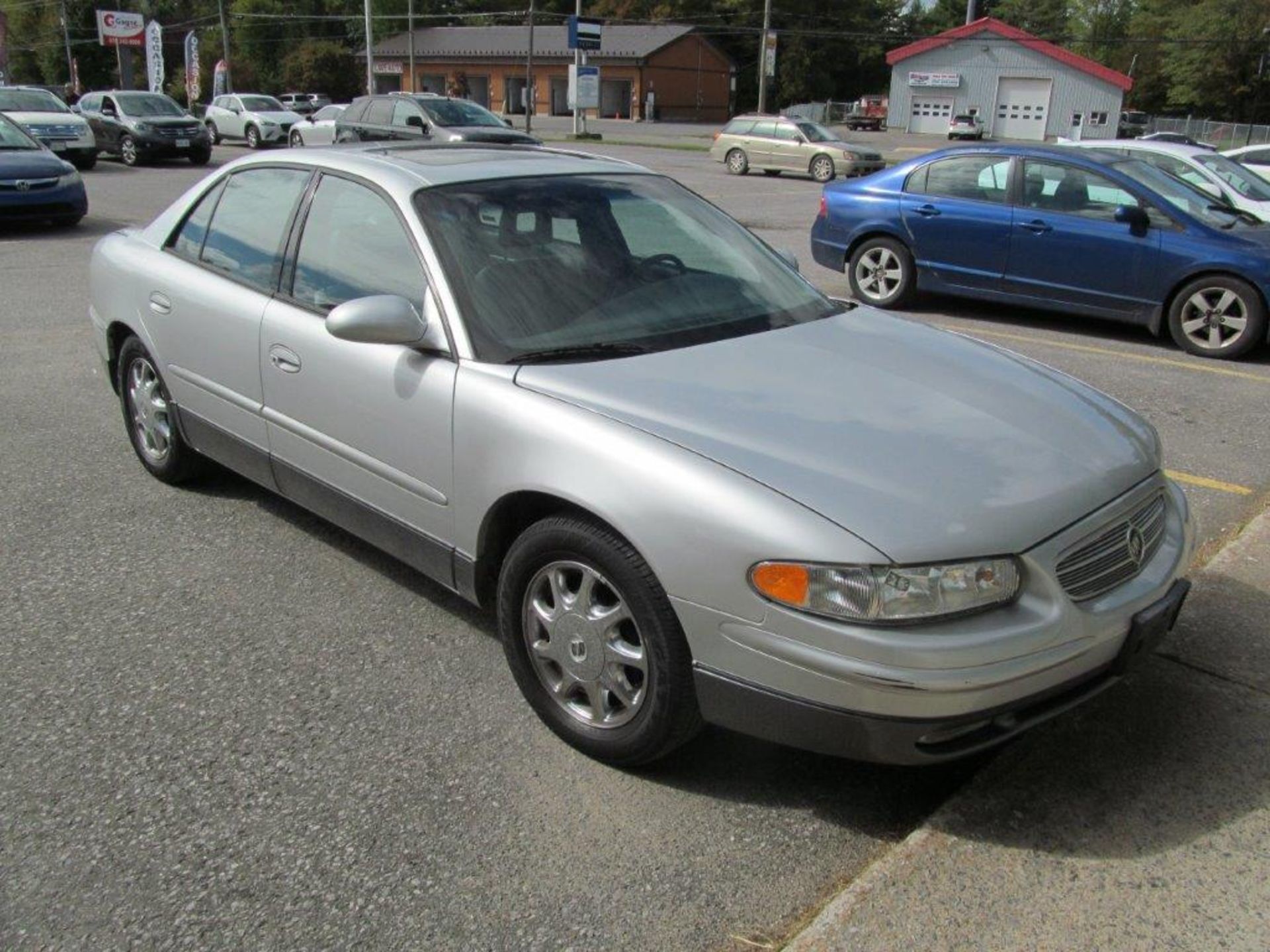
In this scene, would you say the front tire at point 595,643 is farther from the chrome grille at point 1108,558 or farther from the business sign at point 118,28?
the business sign at point 118,28

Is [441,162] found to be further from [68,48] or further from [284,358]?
[68,48]

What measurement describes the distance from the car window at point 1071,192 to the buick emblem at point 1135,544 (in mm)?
6331

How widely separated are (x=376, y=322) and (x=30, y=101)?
23.8 metres

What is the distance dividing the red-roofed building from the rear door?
5868 cm

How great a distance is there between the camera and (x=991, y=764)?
297cm

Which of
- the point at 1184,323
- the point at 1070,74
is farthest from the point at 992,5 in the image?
the point at 1184,323

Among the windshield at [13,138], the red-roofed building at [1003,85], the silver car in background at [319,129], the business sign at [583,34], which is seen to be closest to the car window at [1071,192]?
the windshield at [13,138]

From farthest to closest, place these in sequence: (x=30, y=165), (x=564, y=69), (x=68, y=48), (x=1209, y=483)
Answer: (x=68, y=48)
(x=564, y=69)
(x=30, y=165)
(x=1209, y=483)

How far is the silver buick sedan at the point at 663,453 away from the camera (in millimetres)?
2520

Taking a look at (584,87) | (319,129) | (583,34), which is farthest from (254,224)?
(584,87)

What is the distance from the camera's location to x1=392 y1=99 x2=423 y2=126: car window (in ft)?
71.8

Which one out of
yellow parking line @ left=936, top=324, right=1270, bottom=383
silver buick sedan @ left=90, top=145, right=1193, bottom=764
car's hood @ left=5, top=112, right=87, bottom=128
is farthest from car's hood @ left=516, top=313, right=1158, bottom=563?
car's hood @ left=5, top=112, right=87, bottom=128

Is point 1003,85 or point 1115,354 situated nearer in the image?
point 1115,354

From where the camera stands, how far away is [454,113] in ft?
72.3
